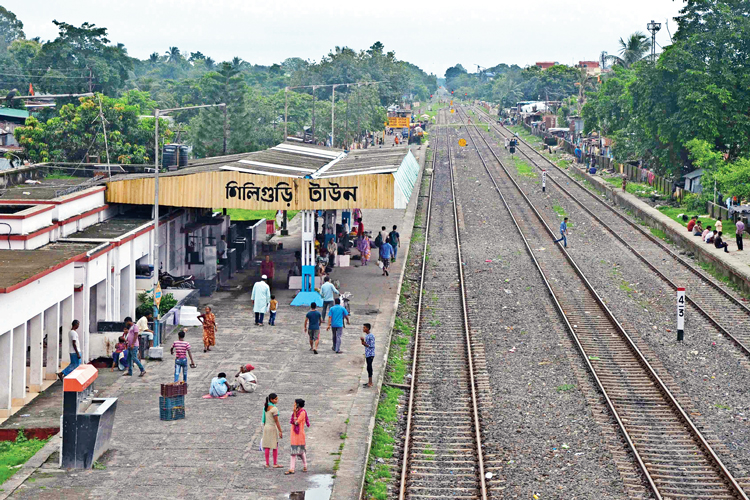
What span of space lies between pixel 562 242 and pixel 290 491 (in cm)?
2844

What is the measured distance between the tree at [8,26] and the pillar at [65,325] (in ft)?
620

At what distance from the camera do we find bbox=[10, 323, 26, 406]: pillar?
1795cm

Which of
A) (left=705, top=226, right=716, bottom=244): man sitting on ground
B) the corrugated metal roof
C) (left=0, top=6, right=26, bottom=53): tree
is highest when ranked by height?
(left=0, top=6, right=26, bottom=53): tree

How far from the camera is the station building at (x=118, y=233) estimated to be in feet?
61.5

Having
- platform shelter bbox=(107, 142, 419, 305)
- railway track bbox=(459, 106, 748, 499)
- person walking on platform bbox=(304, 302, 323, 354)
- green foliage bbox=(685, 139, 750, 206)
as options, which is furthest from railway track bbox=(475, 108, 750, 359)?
person walking on platform bbox=(304, 302, 323, 354)

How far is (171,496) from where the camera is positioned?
44.8 feet

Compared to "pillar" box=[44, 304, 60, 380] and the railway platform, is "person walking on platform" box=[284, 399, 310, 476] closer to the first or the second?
the railway platform

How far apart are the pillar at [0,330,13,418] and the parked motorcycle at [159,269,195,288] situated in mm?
9580

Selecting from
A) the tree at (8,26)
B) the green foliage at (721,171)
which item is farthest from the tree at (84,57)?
the tree at (8,26)

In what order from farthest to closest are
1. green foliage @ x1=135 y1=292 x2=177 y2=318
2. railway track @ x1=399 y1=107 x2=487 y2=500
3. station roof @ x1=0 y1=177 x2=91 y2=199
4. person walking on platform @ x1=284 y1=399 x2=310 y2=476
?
station roof @ x1=0 y1=177 x2=91 y2=199
green foliage @ x1=135 y1=292 x2=177 y2=318
railway track @ x1=399 y1=107 x2=487 y2=500
person walking on platform @ x1=284 y1=399 x2=310 y2=476

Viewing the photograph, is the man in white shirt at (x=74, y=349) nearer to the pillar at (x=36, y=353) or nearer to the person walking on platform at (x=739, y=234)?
the pillar at (x=36, y=353)

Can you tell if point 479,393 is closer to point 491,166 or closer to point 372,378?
point 372,378

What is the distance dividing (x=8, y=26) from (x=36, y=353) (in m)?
197

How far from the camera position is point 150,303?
2500 cm
